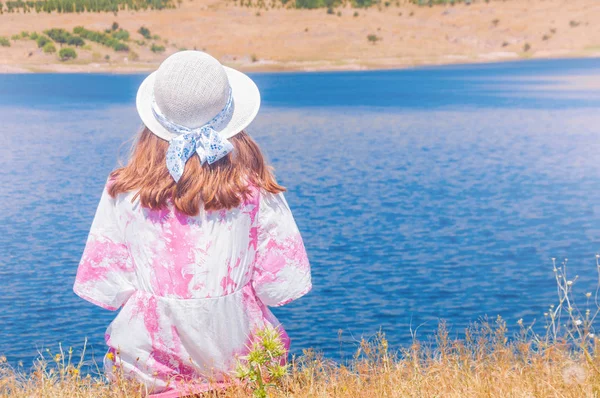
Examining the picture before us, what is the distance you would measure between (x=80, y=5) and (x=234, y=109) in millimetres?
104405

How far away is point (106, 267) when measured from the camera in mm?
3264

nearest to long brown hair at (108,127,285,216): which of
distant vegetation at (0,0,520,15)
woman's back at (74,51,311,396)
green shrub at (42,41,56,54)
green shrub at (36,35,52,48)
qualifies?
woman's back at (74,51,311,396)

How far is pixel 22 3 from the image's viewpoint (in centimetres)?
9838

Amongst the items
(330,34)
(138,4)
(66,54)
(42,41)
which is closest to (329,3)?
(330,34)

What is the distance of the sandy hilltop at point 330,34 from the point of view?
8794 cm

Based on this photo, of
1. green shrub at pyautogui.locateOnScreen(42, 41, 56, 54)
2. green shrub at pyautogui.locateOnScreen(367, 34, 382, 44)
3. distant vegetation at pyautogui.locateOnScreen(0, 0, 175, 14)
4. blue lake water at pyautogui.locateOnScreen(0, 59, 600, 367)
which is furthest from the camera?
distant vegetation at pyautogui.locateOnScreen(0, 0, 175, 14)

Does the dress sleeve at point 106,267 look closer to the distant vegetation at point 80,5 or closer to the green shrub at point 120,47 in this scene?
the green shrub at point 120,47

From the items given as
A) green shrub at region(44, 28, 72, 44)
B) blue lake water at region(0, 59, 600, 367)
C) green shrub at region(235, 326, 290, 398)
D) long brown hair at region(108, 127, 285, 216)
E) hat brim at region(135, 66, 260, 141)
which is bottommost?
green shrub at region(44, 28, 72, 44)

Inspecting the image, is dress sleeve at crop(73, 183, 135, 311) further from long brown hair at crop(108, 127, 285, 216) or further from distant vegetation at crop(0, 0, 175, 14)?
distant vegetation at crop(0, 0, 175, 14)

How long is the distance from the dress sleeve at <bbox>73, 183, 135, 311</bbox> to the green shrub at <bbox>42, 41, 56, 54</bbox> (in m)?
84.3

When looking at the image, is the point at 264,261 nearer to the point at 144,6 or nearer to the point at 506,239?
the point at 506,239

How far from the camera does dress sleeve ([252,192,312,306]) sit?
3232 millimetres

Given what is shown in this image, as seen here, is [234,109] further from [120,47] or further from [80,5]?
[80,5]

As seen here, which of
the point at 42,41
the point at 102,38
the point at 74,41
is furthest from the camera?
the point at 102,38
